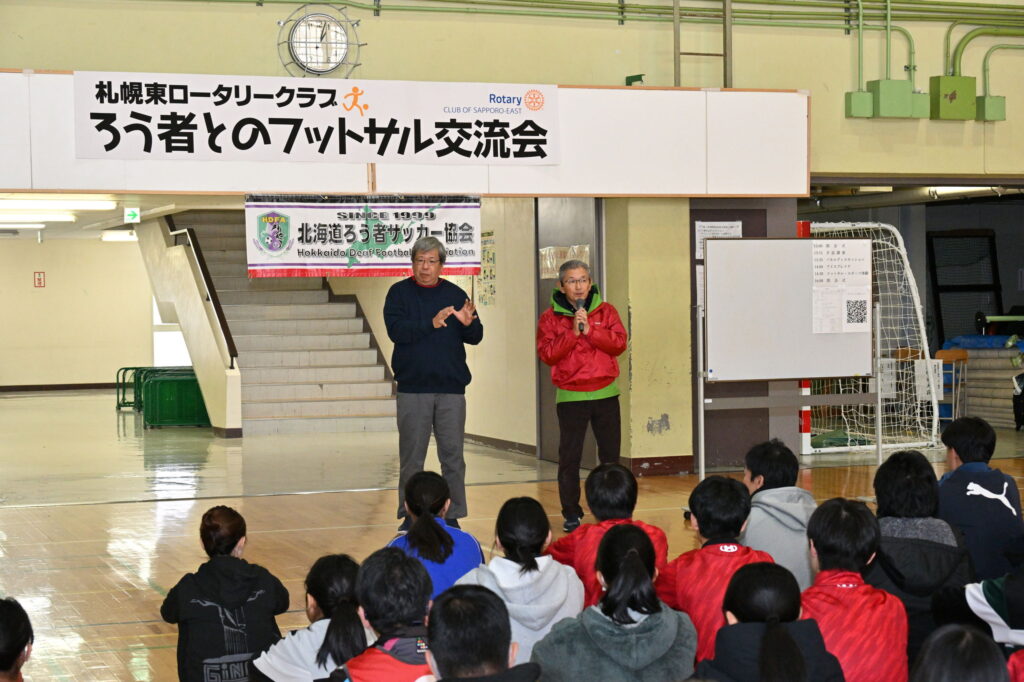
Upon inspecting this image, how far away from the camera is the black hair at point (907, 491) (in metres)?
3.57

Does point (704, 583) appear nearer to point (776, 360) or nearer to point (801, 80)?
point (776, 360)

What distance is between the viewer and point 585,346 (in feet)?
21.8

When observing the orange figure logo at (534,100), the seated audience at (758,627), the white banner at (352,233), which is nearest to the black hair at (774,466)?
the seated audience at (758,627)

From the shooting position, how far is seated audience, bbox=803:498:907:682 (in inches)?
112

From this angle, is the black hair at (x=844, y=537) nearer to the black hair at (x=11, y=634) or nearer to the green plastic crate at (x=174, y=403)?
the black hair at (x=11, y=634)

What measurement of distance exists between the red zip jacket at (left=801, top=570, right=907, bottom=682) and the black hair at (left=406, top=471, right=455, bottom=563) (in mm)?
1085

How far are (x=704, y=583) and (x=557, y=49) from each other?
5.73 metres

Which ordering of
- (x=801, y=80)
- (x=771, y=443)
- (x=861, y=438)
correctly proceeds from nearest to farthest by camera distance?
(x=771, y=443), (x=801, y=80), (x=861, y=438)

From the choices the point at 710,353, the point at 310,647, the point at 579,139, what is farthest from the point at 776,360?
the point at 310,647

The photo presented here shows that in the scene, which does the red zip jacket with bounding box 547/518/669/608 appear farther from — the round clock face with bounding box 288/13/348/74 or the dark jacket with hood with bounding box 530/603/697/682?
the round clock face with bounding box 288/13/348/74

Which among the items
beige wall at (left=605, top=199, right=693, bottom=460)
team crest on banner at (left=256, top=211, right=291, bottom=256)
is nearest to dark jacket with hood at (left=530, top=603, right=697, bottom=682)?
team crest on banner at (left=256, top=211, right=291, bottom=256)

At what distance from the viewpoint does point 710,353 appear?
7297mm

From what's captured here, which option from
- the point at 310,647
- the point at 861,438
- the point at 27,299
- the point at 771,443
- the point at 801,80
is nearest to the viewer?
the point at 310,647

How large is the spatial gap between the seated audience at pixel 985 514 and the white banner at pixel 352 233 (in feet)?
14.4
